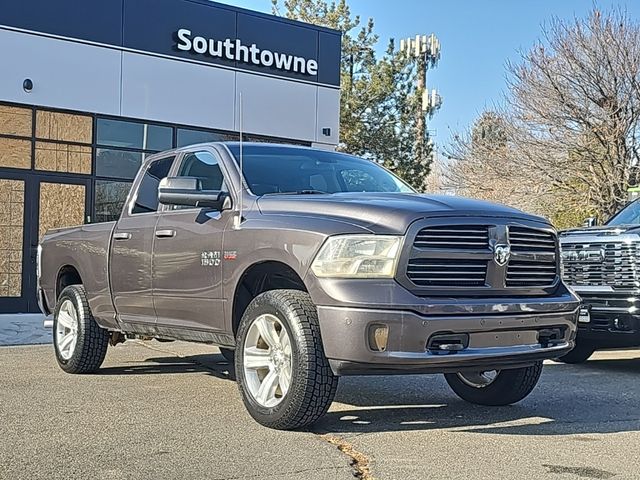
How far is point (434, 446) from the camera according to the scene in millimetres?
5027

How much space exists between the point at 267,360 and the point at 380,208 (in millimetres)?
1213

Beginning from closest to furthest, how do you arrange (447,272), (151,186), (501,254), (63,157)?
1. (447,272)
2. (501,254)
3. (151,186)
4. (63,157)

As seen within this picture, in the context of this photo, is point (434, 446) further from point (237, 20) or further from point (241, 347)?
point (237, 20)

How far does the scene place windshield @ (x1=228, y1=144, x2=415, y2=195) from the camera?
625 centimetres

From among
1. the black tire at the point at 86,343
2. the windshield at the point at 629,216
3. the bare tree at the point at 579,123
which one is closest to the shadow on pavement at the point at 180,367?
the black tire at the point at 86,343

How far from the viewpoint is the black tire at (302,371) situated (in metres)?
5.04

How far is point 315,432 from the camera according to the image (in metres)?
5.31

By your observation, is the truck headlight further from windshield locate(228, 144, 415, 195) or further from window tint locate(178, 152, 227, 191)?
window tint locate(178, 152, 227, 191)

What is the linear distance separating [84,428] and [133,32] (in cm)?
1117

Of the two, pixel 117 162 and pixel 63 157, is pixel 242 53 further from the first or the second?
pixel 63 157

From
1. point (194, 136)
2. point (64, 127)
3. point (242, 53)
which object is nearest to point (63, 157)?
point (64, 127)

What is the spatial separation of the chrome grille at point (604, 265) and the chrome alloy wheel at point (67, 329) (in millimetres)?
4761

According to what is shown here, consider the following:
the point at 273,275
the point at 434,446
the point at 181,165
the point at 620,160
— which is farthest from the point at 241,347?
the point at 620,160

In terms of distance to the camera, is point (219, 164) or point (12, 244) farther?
point (12, 244)
